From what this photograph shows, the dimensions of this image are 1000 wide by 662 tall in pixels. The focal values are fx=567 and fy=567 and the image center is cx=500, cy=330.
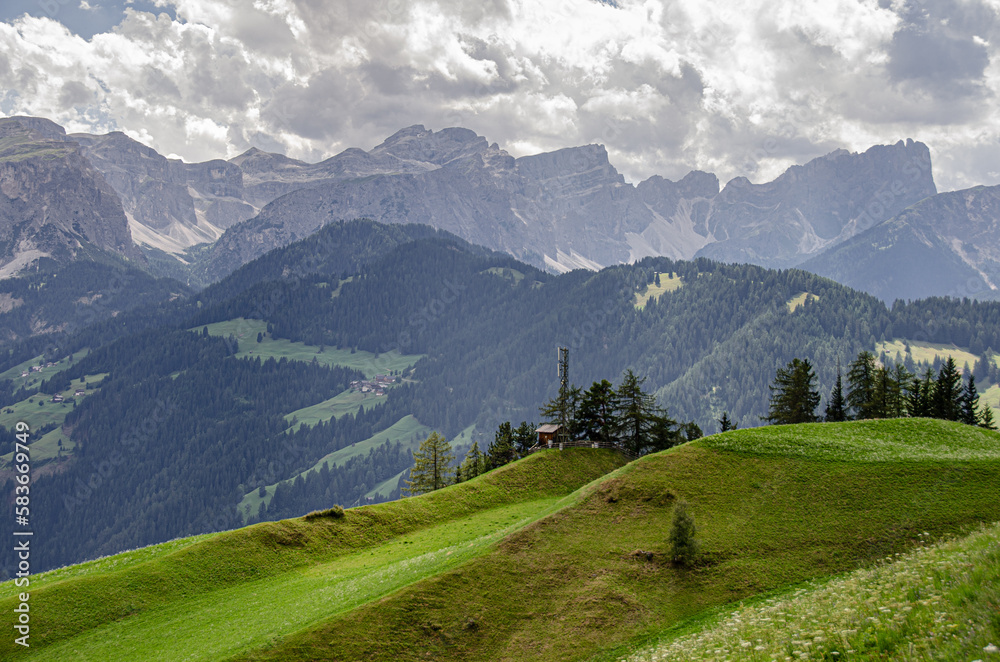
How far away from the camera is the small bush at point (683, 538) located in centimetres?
4038

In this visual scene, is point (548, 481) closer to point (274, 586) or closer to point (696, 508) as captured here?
point (696, 508)

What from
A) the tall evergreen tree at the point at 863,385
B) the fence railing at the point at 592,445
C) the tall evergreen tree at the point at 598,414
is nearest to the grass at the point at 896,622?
the fence railing at the point at 592,445

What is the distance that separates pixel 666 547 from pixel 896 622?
101ft

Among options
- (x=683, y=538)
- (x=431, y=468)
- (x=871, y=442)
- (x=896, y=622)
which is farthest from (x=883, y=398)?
(x=896, y=622)

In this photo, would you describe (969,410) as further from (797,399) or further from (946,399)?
(797,399)

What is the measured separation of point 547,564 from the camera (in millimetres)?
41938

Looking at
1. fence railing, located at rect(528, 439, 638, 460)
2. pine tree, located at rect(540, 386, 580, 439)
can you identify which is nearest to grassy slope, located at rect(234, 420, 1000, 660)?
fence railing, located at rect(528, 439, 638, 460)

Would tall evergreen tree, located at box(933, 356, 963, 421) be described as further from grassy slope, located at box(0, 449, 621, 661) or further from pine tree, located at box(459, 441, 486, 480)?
pine tree, located at box(459, 441, 486, 480)

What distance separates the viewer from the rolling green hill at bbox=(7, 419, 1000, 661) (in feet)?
114

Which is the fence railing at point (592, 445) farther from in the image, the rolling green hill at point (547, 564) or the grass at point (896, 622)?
the grass at point (896, 622)

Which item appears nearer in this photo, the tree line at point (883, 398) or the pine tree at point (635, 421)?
the pine tree at point (635, 421)

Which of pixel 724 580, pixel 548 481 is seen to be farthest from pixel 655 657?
pixel 548 481

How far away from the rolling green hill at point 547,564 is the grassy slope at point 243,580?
0.55 ft

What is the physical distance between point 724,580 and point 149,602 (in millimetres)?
41220
